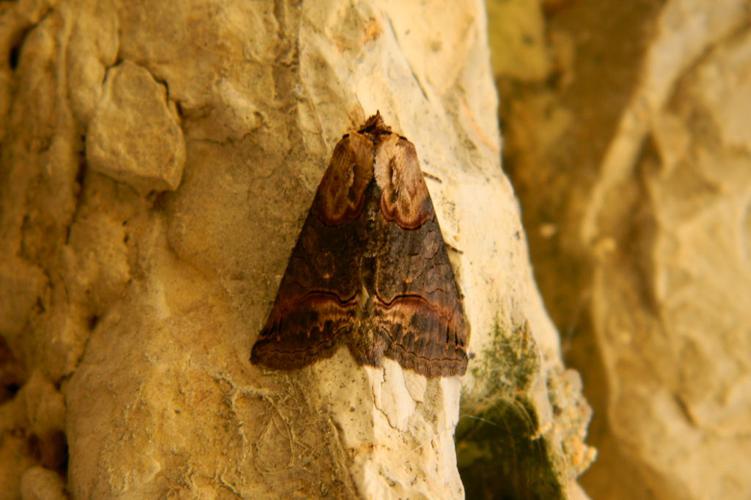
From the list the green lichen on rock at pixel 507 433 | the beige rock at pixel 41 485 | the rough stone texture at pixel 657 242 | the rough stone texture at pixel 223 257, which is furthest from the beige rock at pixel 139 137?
the rough stone texture at pixel 657 242

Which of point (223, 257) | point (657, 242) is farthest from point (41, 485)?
point (657, 242)

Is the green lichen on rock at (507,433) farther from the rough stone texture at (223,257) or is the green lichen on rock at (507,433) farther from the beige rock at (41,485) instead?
the beige rock at (41,485)

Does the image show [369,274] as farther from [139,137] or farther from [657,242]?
[657,242]

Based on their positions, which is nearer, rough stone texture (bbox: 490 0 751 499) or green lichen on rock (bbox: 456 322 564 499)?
green lichen on rock (bbox: 456 322 564 499)

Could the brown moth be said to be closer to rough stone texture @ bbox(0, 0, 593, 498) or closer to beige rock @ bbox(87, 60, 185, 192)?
rough stone texture @ bbox(0, 0, 593, 498)

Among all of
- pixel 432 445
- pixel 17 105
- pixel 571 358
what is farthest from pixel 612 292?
pixel 17 105

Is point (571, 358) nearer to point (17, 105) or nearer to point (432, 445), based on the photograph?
point (432, 445)

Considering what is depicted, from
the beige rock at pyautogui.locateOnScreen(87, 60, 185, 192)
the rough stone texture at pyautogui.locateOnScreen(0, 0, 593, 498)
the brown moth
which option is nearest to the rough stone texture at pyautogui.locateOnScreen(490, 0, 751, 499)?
the rough stone texture at pyautogui.locateOnScreen(0, 0, 593, 498)
